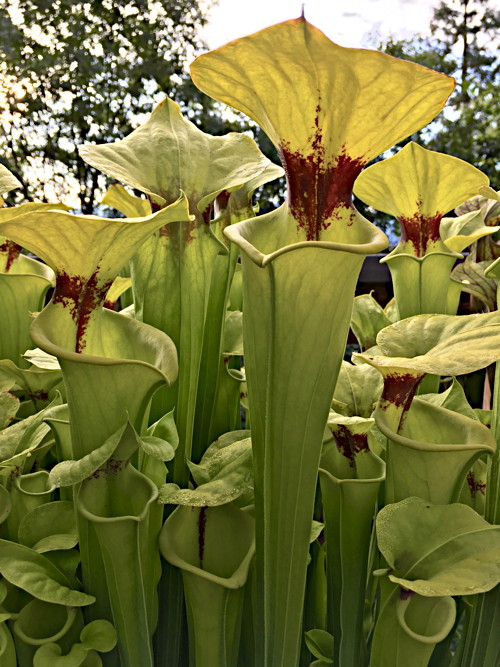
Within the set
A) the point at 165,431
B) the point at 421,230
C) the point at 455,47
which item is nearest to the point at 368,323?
the point at 421,230

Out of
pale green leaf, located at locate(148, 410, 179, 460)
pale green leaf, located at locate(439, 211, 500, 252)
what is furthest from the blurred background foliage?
pale green leaf, located at locate(148, 410, 179, 460)

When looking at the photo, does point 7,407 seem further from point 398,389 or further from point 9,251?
point 398,389

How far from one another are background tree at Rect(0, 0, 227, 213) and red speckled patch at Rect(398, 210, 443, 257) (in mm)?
7480

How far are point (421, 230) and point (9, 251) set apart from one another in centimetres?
52

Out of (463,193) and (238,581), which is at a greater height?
(463,193)

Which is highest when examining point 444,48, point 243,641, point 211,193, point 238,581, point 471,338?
point 444,48

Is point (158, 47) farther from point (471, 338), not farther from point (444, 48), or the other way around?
point (471, 338)

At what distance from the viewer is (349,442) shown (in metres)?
0.53

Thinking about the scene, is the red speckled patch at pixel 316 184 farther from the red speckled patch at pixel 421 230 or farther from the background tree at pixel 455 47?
the background tree at pixel 455 47

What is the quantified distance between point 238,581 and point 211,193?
0.32 metres

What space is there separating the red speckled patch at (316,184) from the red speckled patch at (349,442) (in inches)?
7.3

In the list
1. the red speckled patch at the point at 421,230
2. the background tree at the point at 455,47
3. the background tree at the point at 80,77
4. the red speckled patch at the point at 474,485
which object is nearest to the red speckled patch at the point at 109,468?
the red speckled patch at the point at 474,485

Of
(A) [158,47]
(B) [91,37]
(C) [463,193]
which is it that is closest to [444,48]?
(A) [158,47]

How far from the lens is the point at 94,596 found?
493mm
